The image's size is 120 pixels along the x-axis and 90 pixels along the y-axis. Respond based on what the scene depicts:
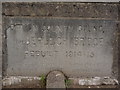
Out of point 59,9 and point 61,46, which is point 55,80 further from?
point 59,9

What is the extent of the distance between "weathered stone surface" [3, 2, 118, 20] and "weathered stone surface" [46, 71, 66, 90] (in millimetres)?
873

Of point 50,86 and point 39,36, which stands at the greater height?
point 39,36

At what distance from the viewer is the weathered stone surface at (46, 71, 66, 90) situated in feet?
11.5

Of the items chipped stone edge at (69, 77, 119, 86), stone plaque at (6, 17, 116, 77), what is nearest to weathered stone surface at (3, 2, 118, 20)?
stone plaque at (6, 17, 116, 77)

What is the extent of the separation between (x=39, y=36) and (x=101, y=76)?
115 centimetres

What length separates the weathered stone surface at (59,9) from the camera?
3848mm

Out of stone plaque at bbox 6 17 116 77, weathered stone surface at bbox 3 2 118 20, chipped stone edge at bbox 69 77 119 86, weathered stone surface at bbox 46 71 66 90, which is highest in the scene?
weathered stone surface at bbox 3 2 118 20

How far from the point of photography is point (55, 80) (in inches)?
142

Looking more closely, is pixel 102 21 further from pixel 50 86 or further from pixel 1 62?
pixel 1 62

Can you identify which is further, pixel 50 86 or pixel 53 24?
pixel 53 24

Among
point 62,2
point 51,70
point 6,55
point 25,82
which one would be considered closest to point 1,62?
point 6,55

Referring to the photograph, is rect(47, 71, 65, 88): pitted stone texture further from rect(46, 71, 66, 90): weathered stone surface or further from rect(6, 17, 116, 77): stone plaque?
rect(6, 17, 116, 77): stone plaque

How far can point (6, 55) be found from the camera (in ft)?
12.9

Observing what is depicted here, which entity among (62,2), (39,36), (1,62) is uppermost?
(62,2)
